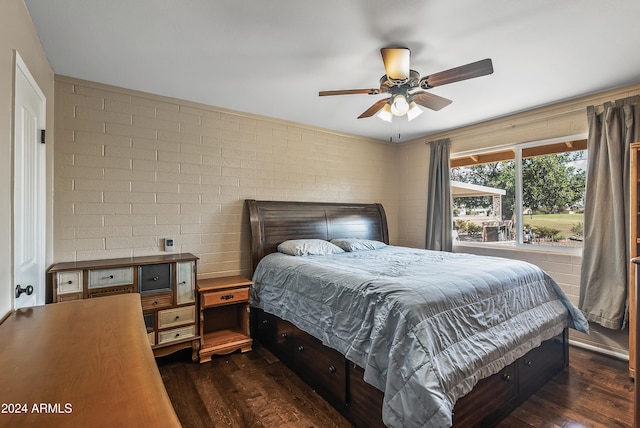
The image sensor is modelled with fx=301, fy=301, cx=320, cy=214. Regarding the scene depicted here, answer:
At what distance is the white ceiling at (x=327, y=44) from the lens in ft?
5.90

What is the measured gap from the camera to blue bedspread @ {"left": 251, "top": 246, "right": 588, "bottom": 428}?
1557 millimetres

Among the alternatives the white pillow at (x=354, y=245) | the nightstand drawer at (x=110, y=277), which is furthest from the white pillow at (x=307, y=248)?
the nightstand drawer at (x=110, y=277)

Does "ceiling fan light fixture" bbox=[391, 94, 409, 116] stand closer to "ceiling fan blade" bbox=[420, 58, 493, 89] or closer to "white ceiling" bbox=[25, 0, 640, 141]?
"ceiling fan blade" bbox=[420, 58, 493, 89]

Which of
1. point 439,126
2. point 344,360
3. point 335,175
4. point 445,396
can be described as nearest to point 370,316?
point 344,360

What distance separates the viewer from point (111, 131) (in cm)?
288

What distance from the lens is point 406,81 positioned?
7.41ft

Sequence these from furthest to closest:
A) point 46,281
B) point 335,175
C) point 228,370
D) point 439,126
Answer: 1. point 335,175
2. point 439,126
3. point 228,370
4. point 46,281

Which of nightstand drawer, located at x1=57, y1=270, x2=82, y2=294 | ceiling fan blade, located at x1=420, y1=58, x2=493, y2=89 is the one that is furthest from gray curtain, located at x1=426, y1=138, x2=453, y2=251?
nightstand drawer, located at x1=57, y1=270, x2=82, y2=294

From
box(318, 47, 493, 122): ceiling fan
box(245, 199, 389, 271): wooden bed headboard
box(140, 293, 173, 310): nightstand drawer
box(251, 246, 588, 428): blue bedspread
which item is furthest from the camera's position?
box(245, 199, 389, 271): wooden bed headboard

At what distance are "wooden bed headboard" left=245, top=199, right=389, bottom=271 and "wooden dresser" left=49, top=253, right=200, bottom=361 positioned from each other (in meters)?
0.87

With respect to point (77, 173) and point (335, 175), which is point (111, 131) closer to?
point (77, 173)

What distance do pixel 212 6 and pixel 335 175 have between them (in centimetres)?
287

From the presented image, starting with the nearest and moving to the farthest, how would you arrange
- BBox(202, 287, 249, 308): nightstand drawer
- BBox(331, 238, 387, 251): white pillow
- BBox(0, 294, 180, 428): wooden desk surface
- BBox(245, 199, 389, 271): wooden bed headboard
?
1. BBox(0, 294, 180, 428): wooden desk surface
2. BBox(202, 287, 249, 308): nightstand drawer
3. BBox(245, 199, 389, 271): wooden bed headboard
4. BBox(331, 238, 387, 251): white pillow

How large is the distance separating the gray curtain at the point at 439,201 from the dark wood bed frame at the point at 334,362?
1.42m
